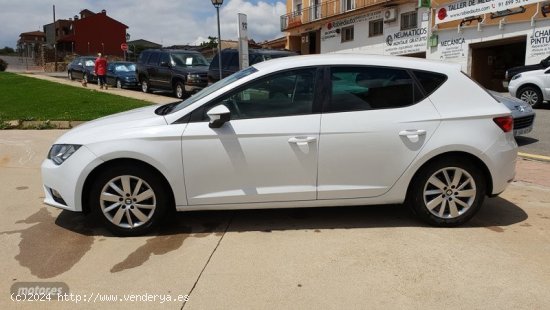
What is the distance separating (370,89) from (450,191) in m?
1.18

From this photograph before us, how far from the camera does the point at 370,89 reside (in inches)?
170

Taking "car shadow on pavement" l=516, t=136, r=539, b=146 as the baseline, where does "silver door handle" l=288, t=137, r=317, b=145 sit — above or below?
above

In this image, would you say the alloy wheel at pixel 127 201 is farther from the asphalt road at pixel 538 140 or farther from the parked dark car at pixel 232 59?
the parked dark car at pixel 232 59

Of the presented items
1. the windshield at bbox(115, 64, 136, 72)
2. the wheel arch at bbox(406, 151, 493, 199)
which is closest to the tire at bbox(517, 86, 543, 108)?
the wheel arch at bbox(406, 151, 493, 199)

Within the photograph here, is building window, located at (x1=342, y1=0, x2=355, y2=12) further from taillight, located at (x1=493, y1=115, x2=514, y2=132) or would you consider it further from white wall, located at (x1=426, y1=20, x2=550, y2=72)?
taillight, located at (x1=493, y1=115, x2=514, y2=132)

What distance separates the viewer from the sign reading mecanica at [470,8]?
20984 millimetres

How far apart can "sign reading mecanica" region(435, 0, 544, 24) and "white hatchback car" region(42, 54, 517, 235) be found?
61.5 feet

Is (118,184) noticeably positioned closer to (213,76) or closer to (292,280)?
(292,280)

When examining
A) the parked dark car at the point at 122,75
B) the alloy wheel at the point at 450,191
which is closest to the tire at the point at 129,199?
the alloy wheel at the point at 450,191

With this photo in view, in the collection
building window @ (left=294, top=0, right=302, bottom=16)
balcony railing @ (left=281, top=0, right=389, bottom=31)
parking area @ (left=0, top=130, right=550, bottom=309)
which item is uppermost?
building window @ (left=294, top=0, right=302, bottom=16)

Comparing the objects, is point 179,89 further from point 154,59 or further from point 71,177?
point 71,177

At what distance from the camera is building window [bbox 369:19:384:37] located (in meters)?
30.1

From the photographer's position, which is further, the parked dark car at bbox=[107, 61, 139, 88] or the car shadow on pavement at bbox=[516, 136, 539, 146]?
the parked dark car at bbox=[107, 61, 139, 88]

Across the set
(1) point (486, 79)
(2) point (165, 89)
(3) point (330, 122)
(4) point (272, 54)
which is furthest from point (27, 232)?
(1) point (486, 79)
